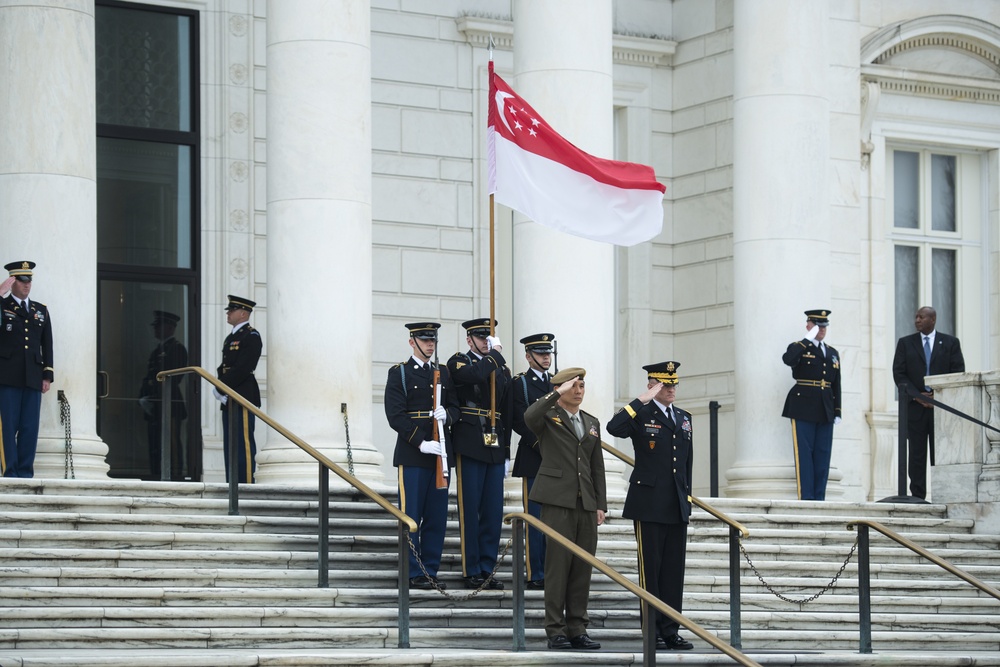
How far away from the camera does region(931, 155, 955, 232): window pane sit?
23.3 m

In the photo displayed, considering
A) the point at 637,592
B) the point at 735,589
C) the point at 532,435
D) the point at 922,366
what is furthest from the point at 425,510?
the point at 922,366

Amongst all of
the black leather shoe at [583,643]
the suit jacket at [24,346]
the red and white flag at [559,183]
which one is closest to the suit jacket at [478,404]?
the red and white flag at [559,183]

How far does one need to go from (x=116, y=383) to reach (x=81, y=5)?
4.83 meters

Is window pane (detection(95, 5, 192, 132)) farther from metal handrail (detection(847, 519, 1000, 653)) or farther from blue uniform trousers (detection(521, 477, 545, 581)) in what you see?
metal handrail (detection(847, 519, 1000, 653))

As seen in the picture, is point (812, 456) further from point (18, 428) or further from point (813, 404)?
point (18, 428)

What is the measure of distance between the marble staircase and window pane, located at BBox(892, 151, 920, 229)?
7509 millimetres

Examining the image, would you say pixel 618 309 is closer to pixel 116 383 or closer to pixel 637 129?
pixel 637 129

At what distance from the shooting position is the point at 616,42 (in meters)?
22.6

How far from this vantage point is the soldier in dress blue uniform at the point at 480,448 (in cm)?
1370

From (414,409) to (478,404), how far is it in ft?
1.81

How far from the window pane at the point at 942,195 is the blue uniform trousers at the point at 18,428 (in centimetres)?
1278

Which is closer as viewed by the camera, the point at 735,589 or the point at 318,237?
the point at 735,589

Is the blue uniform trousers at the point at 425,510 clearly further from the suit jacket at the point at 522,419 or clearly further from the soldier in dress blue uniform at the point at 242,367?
the soldier in dress blue uniform at the point at 242,367

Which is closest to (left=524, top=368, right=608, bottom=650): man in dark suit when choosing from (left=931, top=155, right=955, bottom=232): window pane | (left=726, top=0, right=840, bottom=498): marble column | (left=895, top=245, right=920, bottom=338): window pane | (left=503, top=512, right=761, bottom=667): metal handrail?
(left=503, top=512, right=761, bottom=667): metal handrail
